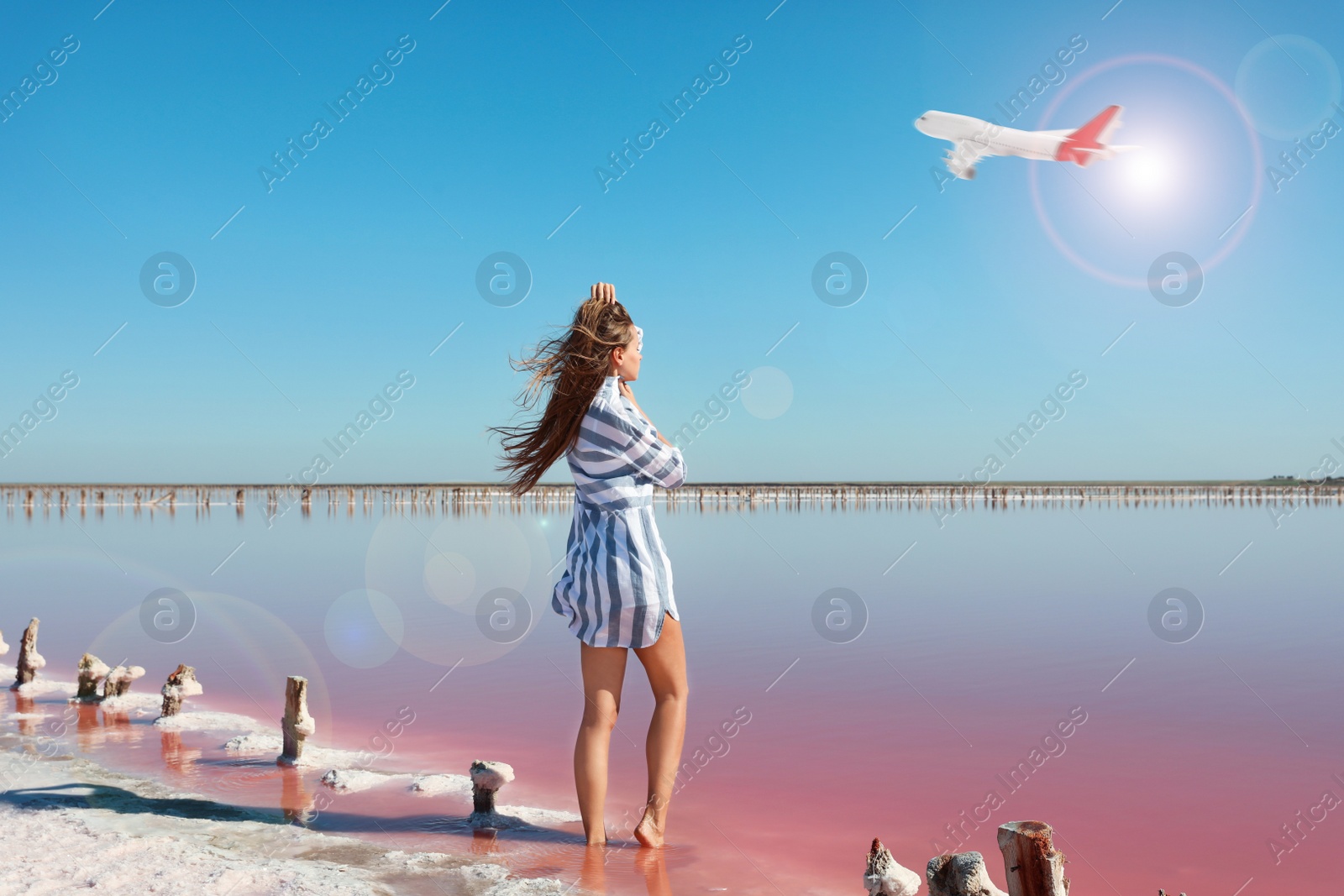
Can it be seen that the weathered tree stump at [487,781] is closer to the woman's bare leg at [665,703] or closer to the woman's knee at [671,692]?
the woman's bare leg at [665,703]

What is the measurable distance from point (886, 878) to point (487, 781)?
2.09m

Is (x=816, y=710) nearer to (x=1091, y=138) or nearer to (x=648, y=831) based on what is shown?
(x=648, y=831)

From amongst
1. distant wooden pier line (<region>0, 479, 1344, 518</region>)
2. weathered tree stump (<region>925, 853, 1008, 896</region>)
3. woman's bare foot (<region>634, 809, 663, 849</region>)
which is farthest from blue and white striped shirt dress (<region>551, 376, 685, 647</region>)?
distant wooden pier line (<region>0, 479, 1344, 518</region>)

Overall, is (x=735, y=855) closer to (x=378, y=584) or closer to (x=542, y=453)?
(x=542, y=453)

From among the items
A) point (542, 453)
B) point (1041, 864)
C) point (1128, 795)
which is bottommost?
point (1128, 795)

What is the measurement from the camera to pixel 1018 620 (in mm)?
12406

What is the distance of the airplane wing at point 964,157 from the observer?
2433 cm

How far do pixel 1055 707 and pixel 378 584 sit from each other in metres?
12.6

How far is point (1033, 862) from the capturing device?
3211 mm

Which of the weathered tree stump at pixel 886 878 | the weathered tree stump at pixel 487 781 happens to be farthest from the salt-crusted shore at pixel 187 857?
the weathered tree stump at pixel 886 878

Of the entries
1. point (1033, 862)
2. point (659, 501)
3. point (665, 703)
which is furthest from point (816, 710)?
point (659, 501)

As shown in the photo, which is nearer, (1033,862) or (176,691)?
(1033,862)

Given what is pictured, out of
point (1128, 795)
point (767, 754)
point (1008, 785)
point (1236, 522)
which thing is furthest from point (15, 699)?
point (1236, 522)

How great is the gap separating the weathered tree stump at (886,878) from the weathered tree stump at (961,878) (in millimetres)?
292
